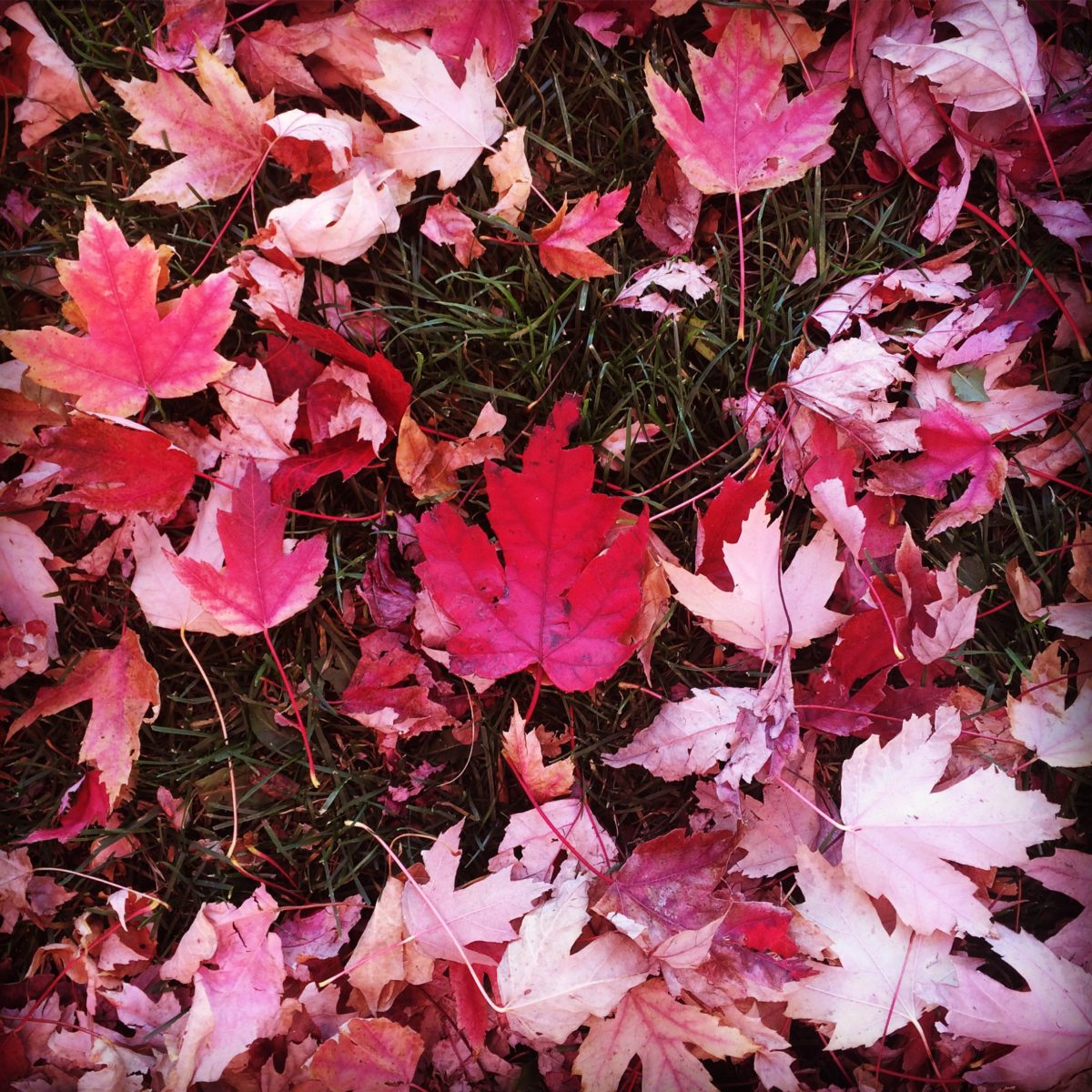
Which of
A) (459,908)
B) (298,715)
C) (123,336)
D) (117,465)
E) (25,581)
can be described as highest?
(123,336)

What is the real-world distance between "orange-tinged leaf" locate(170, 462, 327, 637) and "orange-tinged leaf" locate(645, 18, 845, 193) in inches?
33.1

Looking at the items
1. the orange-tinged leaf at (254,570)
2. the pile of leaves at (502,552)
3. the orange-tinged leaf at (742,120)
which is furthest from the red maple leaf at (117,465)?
the orange-tinged leaf at (742,120)

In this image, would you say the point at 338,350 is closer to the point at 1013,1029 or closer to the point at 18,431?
the point at 18,431

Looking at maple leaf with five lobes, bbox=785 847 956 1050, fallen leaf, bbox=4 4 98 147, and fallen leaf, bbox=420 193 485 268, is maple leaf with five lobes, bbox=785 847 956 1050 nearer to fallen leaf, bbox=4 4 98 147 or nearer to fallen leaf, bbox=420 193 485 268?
fallen leaf, bbox=420 193 485 268

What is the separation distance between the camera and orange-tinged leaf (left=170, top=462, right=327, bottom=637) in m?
1.21

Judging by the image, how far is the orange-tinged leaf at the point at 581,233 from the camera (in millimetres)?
1325

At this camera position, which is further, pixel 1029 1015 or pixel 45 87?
pixel 45 87

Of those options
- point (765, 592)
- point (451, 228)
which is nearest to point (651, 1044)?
point (765, 592)

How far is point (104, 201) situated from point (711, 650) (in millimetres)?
1312

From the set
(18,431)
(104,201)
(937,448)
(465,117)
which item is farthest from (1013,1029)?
(104,201)

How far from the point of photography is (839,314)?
1.39 metres

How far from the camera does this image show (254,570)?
4.07 ft

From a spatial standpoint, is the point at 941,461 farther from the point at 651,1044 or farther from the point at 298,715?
the point at 298,715

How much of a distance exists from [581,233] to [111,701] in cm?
110
